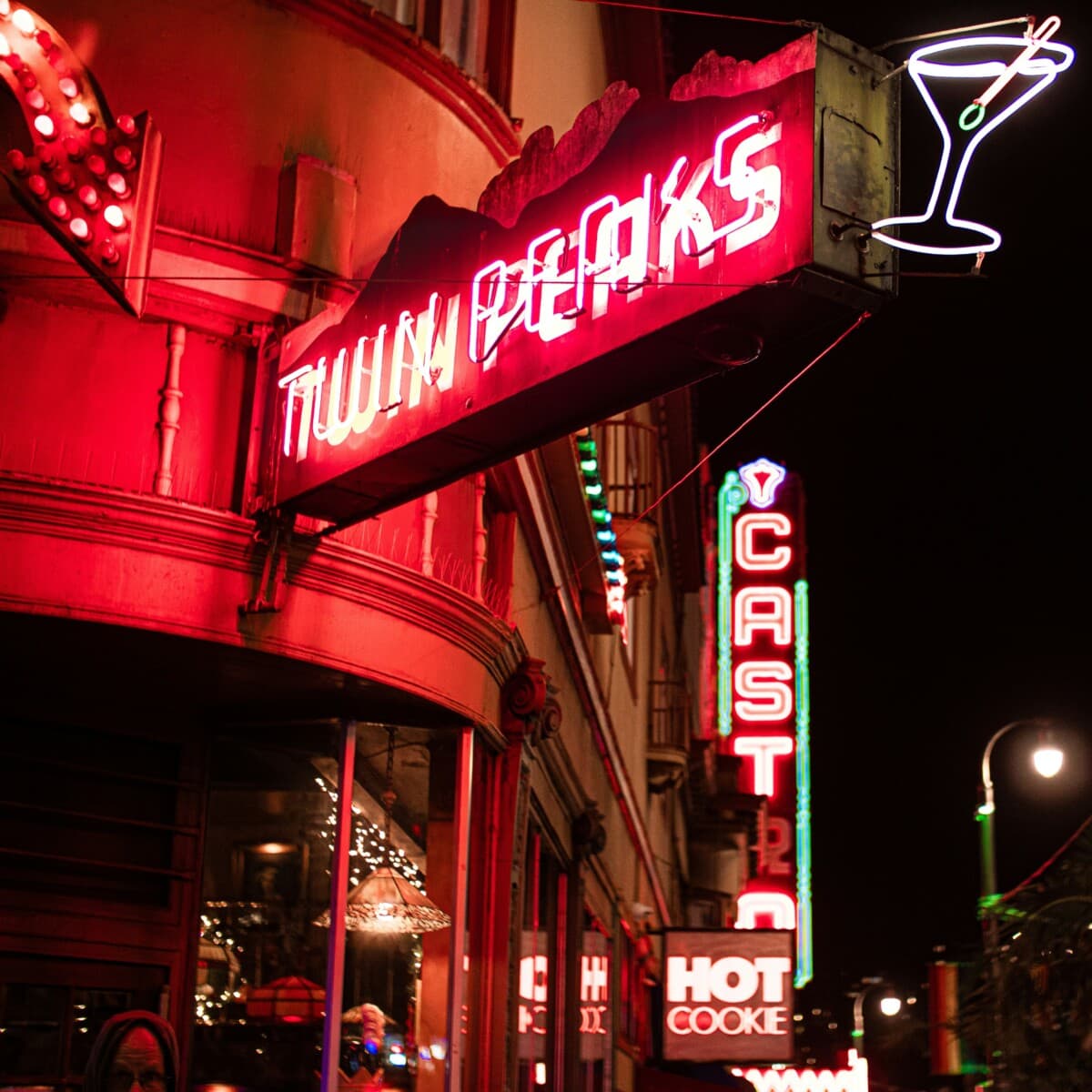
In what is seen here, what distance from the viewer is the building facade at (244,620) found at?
8570 mm

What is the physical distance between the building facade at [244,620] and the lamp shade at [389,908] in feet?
0.14

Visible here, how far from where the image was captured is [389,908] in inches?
398

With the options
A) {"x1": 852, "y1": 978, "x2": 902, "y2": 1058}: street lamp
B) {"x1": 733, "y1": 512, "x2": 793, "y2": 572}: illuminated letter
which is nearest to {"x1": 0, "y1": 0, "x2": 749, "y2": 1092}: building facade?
{"x1": 733, "y1": 512, "x2": 793, "y2": 572}: illuminated letter

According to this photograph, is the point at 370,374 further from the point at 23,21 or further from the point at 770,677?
the point at 770,677

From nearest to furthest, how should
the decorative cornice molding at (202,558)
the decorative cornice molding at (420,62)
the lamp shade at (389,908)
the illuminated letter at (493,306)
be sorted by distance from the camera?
the illuminated letter at (493,306)
the decorative cornice molding at (202,558)
the lamp shade at (389,908)
the decorative cornice molding at (420,62)

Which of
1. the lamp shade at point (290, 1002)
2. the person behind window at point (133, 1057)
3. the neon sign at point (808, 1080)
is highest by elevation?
the lamp shade at point (290, 1002)

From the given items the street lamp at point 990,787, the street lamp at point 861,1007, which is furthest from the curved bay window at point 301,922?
the street lamp at point 861,1007

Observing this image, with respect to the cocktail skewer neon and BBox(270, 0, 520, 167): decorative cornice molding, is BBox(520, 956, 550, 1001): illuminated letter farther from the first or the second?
the cocktail skewer neon

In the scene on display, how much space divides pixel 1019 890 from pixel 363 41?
22.2 feet

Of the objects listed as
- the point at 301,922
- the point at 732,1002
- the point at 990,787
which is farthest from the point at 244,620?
the point at 990,787

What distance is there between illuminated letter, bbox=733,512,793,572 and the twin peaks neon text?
3372cm

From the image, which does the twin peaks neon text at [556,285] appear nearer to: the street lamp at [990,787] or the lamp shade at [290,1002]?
the lamp shade at [290,1002]

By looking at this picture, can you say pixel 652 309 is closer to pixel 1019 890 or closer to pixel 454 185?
pixel 454 185

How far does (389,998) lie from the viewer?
10.1 m
